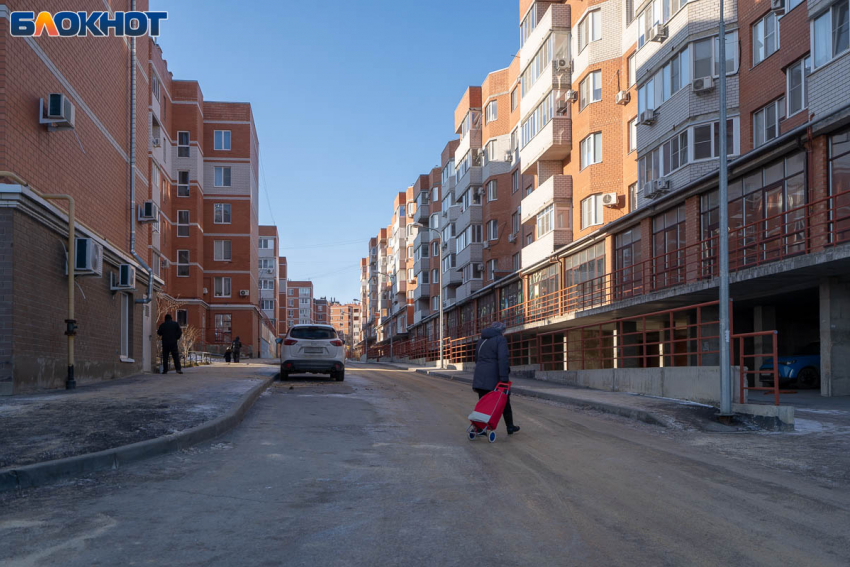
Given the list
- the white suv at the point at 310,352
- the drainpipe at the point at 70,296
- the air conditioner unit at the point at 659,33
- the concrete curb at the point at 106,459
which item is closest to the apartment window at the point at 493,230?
the air conditioner unit at the point at 659,33

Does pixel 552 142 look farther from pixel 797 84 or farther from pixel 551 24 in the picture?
pixel 797 84

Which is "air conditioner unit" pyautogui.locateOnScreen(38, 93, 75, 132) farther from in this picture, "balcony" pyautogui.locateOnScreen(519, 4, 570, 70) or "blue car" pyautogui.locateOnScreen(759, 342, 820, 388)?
"balcony" pyautogui.locateOnScreen(519, 4, 570, 70)

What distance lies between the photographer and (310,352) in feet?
72.2

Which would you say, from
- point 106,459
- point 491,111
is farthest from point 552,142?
point 106,459

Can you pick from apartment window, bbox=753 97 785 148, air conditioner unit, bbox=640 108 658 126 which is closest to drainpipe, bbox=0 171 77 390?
apartment window, bbox=753 97 785 148

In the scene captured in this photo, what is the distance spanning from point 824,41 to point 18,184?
17.8m

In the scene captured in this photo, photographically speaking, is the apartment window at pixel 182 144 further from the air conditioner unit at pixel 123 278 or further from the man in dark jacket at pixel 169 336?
the air conditioner unit at pixel 123 278

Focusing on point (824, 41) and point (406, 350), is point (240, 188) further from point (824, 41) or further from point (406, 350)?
point (824, 41)

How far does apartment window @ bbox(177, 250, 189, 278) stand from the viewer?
5369 centimetres

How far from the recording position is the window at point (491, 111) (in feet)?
167

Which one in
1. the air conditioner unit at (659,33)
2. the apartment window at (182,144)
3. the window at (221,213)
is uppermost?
the apartment window at (182,144)

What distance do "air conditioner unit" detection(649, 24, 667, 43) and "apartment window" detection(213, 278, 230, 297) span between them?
38.9m

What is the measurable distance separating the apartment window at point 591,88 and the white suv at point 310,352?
17142 millimetres

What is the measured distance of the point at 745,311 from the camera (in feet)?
83.8
